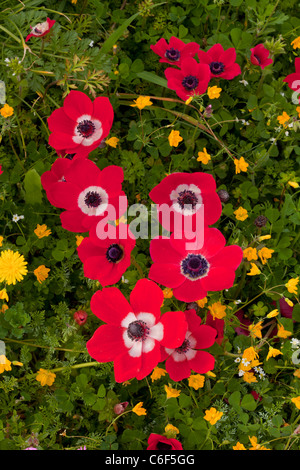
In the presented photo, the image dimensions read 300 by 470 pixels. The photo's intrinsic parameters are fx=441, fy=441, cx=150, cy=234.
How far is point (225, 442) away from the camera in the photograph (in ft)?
5.29

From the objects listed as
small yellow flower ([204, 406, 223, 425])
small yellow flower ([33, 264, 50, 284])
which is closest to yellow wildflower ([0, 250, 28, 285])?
small yellow flower ([33, 264, 50, 284])

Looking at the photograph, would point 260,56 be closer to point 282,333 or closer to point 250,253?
point 250,253

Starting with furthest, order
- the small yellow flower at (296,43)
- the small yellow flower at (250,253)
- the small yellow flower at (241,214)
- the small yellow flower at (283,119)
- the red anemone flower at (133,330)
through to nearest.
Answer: the small yellow flower at (296,43)
the small yellow flower at (283,119)
the small yellow flower at (241,214)
the small yellow flower at (250,253)
the red anemone flower at (133,330)

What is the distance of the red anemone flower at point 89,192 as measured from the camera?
1.58 m

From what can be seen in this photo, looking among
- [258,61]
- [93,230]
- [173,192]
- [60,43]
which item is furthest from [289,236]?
[60,43]

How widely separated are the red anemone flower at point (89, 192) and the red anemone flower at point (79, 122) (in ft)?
0.56

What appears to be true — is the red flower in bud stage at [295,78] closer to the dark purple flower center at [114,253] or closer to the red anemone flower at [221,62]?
the red anemone flower at [221,62]

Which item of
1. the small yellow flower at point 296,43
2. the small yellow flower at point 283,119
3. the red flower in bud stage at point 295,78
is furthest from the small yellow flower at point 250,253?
the small yellow flower at point 296,43

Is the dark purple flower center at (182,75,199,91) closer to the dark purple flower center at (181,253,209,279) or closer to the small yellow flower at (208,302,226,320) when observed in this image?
the dark purple flower center at (181,253,209,279)

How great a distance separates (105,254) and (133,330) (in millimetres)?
281

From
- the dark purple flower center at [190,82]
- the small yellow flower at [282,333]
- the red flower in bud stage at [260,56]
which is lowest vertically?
the small yellow flower at [282,333]

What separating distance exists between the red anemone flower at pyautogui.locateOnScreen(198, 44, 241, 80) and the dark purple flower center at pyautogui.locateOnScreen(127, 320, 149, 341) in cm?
124

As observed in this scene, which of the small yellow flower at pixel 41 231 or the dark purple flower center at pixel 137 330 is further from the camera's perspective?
the small yellow flower at pixel 41 231

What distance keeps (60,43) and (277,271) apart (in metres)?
1.41
